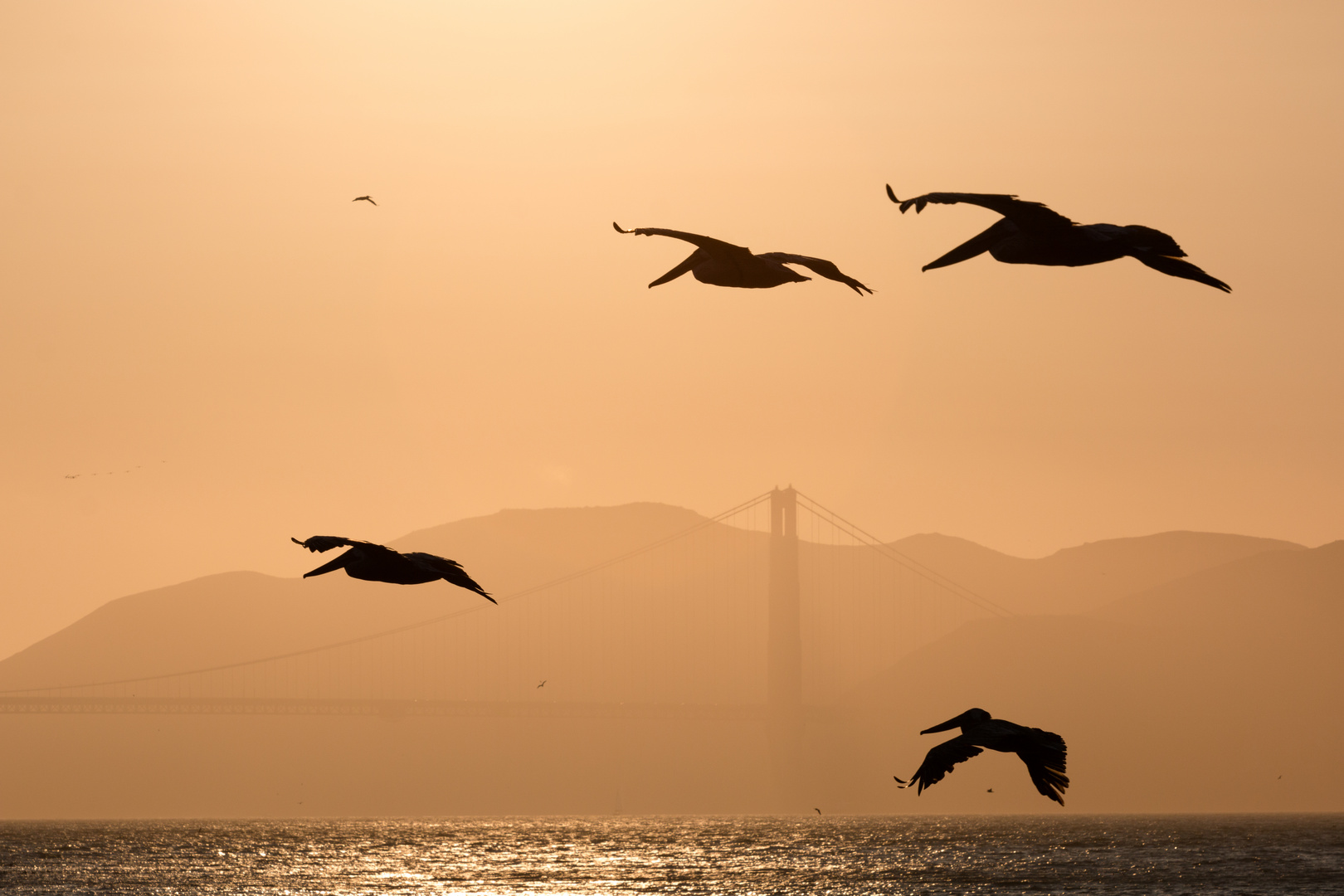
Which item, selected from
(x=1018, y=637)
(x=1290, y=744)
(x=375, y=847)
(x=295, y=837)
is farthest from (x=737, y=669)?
(x=375, y=847)

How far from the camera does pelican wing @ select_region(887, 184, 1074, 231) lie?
5195mm

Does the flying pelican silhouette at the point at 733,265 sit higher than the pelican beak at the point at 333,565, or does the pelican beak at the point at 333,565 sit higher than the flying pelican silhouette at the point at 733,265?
the flying pelican silhouette at the point at 733,265

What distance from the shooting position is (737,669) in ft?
651

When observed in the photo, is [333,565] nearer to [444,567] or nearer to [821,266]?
[444,567]

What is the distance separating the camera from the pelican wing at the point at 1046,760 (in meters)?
6.40

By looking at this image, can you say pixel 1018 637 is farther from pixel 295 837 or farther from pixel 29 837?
pixel 29 837

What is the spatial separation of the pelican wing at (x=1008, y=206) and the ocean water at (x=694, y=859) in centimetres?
5747

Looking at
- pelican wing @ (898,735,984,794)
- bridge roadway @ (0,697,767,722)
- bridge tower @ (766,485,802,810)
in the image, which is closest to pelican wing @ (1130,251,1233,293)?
pelican wing @ (898,735,984,794)

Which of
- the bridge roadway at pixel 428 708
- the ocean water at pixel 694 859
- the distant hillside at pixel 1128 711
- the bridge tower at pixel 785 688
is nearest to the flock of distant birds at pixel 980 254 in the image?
the ocean water at pixel 694 859

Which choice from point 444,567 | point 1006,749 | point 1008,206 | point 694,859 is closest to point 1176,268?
point 1008,206

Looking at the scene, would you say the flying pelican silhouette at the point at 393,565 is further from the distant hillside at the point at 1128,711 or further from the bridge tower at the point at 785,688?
the distant hillside at the point at 1128,711

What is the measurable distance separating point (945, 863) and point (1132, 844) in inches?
852

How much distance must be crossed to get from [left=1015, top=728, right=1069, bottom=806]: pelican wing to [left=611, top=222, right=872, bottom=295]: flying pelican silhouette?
6.37ft

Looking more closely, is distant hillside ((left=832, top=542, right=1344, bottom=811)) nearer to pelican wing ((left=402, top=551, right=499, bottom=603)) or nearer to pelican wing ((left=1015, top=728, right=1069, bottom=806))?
pelican wing ((left=402, top=551, right=499, bottom=603))
